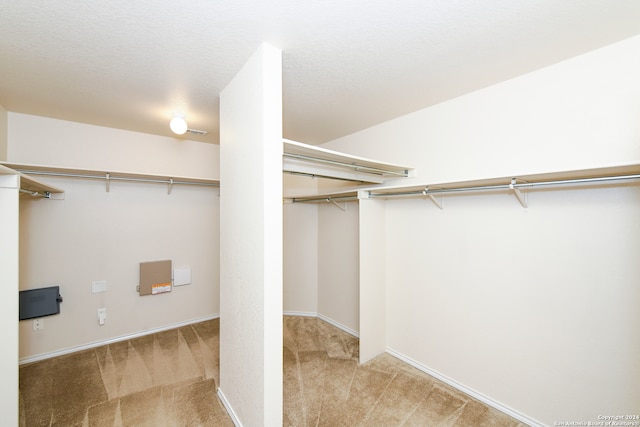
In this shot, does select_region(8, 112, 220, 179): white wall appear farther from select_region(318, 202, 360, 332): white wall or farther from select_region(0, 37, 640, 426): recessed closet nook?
select_region(318, 202, 360, 332): white wall

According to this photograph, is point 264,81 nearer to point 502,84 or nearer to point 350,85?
point 350,85

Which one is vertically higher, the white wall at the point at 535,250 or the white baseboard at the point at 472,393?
the white wall at the point at 535,250

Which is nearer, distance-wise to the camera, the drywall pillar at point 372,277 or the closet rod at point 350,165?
the closet rod at point 350,165

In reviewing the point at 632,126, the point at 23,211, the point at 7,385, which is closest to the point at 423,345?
the point at 632,126

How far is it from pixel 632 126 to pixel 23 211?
4.73 metres

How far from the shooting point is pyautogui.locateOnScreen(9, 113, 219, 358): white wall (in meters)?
2.63

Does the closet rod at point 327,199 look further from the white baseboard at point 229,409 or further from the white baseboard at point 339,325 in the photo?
the white baseboard at point 229,409

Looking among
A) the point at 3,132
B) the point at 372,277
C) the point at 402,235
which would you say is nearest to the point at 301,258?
the point at 372,277

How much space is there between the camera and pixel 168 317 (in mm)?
3297

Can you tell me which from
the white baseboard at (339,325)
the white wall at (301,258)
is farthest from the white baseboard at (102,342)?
the white baseboard at (339,325)

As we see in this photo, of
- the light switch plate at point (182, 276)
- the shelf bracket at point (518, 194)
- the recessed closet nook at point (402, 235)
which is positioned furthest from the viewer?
the light switch plate at point (182, 276)

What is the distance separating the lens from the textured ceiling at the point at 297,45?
1.24 metres

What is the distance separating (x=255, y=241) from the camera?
1.55m

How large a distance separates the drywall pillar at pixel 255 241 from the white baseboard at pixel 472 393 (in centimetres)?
152
